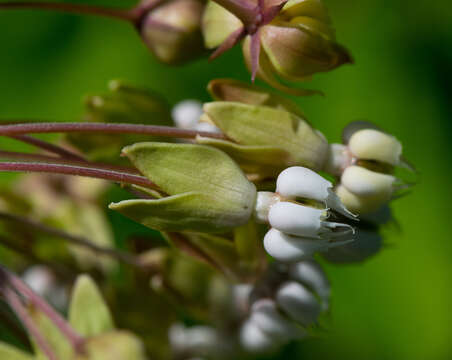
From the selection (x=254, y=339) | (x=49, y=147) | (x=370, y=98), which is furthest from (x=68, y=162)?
(x=370, y=98)

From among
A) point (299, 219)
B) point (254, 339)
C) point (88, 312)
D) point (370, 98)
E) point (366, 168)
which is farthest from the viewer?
point (370, 98)

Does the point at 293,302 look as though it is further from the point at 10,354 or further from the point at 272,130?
the point at 10,354

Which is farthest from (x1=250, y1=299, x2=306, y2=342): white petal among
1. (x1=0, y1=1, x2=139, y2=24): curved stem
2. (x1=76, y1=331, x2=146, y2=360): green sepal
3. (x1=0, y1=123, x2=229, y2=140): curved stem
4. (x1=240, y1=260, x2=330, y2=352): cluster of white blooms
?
(x1=0, y1=1, x2=139, y2=24): curved stem

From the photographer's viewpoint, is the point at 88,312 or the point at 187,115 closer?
the point at 88,312

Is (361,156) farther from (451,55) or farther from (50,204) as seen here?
(451,55)

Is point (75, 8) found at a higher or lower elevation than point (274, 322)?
higher

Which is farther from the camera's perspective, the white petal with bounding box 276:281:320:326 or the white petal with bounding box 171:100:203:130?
the white petal with bounding box 171:100:203:130

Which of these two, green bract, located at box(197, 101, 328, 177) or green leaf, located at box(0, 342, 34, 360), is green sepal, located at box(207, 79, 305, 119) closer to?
green bract, located at box(197, 101, 328, 177)
